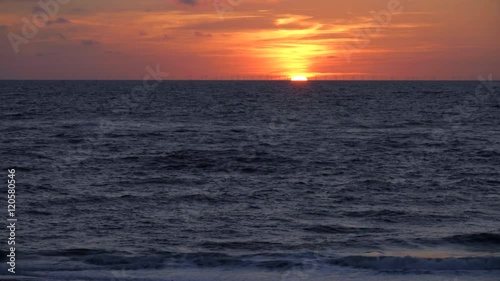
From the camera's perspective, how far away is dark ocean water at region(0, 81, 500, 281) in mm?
16891

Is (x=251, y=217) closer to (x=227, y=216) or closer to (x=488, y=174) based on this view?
(x=227, y=216)

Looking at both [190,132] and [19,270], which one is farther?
[190,132]

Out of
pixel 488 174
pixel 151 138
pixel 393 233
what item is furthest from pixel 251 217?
pixel 151 138

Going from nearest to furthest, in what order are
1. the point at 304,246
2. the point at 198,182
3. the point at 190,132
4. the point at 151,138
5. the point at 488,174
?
the point at 304,246 < the point at 198,182 < the point at 488,174 < the point at 151,138 < the point at 190,132

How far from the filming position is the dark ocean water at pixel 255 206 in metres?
16.9

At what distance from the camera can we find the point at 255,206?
78.7 feet

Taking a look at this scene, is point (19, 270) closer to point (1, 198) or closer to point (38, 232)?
point (38, 232)

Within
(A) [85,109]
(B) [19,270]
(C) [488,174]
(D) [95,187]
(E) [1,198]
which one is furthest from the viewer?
(A) [85,109]

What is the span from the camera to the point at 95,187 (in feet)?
90.8

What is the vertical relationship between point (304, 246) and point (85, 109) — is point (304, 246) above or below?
below

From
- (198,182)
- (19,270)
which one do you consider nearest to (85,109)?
(198,182)

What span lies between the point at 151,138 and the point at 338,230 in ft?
96.9

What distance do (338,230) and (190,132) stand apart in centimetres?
3371

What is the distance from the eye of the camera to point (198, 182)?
29.7m
